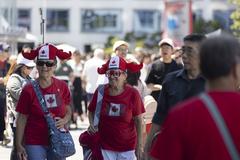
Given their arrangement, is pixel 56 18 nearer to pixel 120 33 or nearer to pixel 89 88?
pixel 120 33

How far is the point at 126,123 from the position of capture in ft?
30.5

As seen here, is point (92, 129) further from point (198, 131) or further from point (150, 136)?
point (198, 131)

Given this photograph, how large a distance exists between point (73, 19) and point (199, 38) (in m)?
67.4

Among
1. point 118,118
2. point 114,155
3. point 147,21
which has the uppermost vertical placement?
point 118,118

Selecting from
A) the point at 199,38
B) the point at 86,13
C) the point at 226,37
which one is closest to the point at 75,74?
the point at 199,38

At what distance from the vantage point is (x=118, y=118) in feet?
30.2

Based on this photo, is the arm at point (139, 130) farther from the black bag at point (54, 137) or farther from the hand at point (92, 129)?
the black bag at point (54, 137)

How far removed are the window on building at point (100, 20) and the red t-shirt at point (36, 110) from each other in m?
65.6

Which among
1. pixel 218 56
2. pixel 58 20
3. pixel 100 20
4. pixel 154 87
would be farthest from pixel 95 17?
pixel 218 56

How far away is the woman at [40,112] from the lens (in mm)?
9047

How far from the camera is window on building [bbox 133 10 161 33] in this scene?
75.1m

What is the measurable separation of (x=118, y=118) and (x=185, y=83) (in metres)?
1.94

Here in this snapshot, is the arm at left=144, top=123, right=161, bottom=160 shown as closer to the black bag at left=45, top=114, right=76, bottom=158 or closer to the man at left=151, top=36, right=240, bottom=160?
the black bag at left=45, top=114, right=76, bottom=158

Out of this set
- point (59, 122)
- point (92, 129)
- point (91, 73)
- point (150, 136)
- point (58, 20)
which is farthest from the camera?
point (58, 20)
